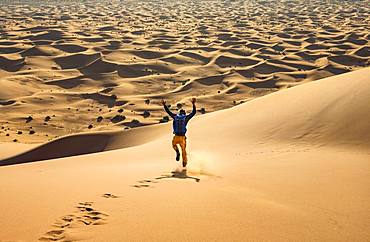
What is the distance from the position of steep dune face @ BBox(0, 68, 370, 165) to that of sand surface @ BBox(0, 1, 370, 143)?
7.96ft

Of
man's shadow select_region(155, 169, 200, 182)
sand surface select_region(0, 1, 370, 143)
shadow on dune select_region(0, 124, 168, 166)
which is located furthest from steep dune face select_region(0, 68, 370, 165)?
sand surface select_region(0, 1, 370, 143)

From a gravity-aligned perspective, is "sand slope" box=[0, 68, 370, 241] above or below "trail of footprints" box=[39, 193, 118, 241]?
below

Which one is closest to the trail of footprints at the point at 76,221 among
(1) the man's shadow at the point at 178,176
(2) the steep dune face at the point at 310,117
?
(1) the man's shadow at the point at 178,176

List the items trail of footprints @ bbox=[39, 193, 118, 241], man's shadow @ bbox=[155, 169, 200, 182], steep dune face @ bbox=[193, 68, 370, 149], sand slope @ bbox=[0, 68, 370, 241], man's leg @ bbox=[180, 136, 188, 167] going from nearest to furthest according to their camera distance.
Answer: trail of footprints @ bbox=[39, 193, 118, 241], sand slope @ bbox=[0, 68, 370, 241], man's shadow @ bbox=[155, 169, 200, 182], man's leg @ bbox=[180, 136, 188, 167], steep dune face @ bbox=[193, 68, 370, 149]

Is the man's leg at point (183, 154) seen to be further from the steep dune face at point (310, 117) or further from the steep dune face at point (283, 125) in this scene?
the steep dune face at point (310, 117)

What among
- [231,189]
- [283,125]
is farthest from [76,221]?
[283,125]

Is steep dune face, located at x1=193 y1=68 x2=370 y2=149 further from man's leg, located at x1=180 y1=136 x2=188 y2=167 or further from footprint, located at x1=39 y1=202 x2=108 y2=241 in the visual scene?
footprint, located at x1=39 y1=202 x2=108 y2=241

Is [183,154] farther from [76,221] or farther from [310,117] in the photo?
[76,221]

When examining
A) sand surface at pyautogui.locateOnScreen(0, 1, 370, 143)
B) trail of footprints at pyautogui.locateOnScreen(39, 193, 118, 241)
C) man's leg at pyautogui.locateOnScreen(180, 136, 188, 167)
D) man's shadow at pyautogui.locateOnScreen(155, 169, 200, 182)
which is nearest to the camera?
trail of footprints at pyautogui.locateOnScreen(39, 193, 118, 241)

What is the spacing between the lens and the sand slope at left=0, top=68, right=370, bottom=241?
3.14 metres

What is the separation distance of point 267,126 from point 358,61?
14614mm

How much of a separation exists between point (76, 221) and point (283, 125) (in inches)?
220

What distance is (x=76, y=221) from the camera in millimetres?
3223

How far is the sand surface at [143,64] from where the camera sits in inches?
564
